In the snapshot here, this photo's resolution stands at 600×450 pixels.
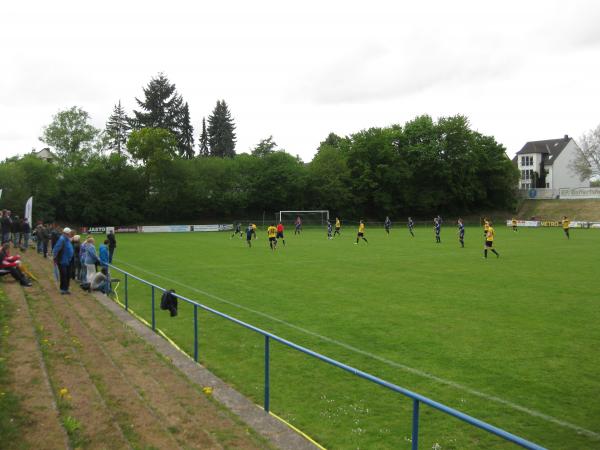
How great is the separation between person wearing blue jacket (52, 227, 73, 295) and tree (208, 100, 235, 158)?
73610mm

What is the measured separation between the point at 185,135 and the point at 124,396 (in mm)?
79156

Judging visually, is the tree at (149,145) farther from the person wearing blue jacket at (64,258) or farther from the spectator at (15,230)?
the person wearing blue jacket at (64,258)

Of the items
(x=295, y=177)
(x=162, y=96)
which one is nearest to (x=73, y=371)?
(x=295, y=177)

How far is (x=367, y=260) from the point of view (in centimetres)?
2338

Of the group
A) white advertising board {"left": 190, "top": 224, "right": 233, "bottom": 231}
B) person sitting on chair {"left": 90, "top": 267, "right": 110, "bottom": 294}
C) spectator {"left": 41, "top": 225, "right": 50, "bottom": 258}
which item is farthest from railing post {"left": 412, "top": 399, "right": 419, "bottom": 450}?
white advertising board {"left": 190, "top": 224, "right": 233, "bottom": 231}

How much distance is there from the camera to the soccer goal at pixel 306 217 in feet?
206

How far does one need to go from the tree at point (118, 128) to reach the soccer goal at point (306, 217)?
32.8 metres

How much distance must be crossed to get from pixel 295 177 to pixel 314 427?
62.8 metres

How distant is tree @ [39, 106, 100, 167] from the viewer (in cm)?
7112

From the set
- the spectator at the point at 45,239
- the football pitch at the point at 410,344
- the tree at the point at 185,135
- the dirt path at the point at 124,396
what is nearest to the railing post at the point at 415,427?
the football pitch at the point at 410,344

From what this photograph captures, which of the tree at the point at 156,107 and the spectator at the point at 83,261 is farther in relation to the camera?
the tree at the point at 156,107

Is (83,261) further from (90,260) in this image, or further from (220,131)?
(220,131)

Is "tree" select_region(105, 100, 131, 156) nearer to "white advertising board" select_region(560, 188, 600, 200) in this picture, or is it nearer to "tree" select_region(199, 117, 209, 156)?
"tree" select_region(199, 117, 209, 156)

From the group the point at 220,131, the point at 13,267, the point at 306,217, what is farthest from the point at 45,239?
the point at 220,131
